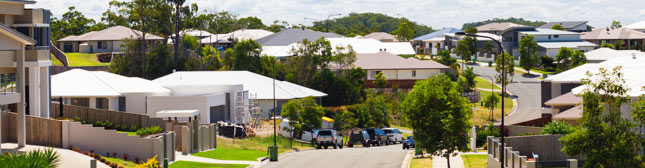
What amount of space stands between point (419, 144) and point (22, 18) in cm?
2265

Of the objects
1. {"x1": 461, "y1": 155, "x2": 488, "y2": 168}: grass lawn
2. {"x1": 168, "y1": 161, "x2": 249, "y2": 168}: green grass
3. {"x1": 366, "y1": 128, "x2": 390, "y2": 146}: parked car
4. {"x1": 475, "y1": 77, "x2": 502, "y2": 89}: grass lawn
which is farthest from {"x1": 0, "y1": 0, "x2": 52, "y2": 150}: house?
{"x1": 475, "y1": 77, "x2": 502, "y2": 89}: grass lawn

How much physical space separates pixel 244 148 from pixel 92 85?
13.7 m

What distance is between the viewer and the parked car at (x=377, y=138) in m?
75.2

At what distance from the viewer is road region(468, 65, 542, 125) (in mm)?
99219

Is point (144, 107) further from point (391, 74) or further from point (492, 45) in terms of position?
point (492, 45)

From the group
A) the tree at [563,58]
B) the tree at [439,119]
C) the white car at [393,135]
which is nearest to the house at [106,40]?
the white car at [393,135]

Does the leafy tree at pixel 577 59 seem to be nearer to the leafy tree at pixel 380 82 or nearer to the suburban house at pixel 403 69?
the suburban house at pixel 403 69

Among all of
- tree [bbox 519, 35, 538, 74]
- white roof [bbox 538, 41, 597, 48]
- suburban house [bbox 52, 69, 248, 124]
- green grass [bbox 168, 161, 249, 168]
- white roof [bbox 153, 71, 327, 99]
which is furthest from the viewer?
white roof [bbox 538, 41, 597, 48]

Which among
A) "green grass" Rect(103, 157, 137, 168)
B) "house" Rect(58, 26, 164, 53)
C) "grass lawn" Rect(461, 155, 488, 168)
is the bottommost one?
"grass lawn" Rect(461, 155, 488, 168)

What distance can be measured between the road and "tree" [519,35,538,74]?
6.75ft

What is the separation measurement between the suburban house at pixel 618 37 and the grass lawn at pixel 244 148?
123070 mm

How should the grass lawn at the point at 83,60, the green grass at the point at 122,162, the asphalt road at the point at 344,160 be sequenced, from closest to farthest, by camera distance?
the green grass at the point at 122,162 < the asphalt road at the point at 344,160 < the grass lawn at the point at 83,60

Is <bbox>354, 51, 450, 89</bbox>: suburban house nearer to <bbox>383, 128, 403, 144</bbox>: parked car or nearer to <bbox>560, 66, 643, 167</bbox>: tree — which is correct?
<bbox>383, 128, 403, 144</bbox>: parked car

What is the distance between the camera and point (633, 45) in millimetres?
177750
